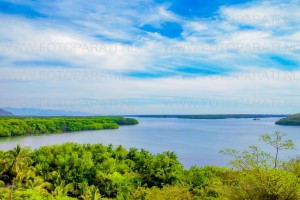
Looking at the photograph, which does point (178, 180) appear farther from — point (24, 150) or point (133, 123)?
point (133, 123)

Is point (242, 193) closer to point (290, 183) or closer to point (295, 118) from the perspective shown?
point (290, 183)

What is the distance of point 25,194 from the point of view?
87.5ft

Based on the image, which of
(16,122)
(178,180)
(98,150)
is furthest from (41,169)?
(16,122)

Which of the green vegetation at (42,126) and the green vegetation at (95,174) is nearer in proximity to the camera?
the green vegetation at (95,174)

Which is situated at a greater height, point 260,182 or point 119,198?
point 260,182

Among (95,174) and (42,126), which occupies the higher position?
(42,126)

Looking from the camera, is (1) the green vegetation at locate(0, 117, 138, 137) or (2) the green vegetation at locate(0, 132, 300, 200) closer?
(2) the green vegetation at locate(0, 132, 300, 200)

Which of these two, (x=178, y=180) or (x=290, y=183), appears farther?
(x=178, y=180)

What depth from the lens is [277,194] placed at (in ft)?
43.3

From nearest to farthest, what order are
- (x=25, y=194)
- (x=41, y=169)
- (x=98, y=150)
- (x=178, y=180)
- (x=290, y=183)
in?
(x=290, y=183) → (x=25, y=194) → (x=178, y=180) → (x=41, y=169) → (x=98, y=150)

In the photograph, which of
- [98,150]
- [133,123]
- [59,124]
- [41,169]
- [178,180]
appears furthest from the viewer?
[133,123]

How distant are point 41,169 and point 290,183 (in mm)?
27661

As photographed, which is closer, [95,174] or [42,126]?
[95,174]

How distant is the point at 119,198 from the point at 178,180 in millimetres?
6884
